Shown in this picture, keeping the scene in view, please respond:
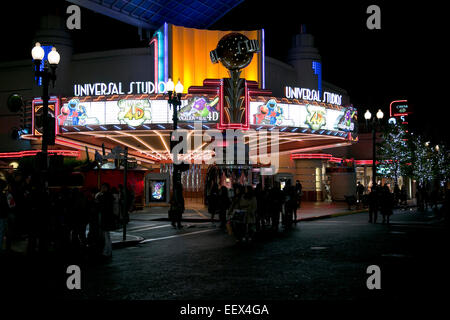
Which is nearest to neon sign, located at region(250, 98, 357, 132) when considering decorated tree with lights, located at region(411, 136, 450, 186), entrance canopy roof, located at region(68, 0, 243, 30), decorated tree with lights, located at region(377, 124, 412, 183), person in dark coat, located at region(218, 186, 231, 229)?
person in dark coat, located at region(218, 186, 231, 229)

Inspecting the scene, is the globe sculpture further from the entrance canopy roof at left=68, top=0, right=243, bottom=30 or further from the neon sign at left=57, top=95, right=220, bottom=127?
the entrance canopy roof at left=68, top=0, right=243, bottom=30

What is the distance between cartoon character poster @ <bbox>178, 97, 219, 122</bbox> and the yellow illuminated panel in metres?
6.62

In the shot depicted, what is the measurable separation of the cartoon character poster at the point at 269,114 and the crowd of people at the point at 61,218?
2104 centimetres

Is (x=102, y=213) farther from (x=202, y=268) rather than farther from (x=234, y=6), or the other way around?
(x=234, y=6)

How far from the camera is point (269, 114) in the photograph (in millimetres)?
35344

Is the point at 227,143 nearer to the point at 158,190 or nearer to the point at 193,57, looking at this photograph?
the point at 158,190

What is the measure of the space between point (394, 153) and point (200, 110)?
28.4 metres

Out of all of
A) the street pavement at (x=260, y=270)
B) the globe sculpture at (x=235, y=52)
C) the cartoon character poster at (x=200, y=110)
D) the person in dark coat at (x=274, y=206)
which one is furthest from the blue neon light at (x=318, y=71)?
the street pavement at (x=260, y=270)

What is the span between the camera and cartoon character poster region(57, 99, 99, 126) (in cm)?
3462

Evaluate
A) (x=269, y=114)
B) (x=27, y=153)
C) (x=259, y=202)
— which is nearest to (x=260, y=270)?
(x=259, y=202)

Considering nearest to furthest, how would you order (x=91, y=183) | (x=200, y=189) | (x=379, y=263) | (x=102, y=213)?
(x=379, y=263)
(x=102, y=213)
(x=91, y=183)
(x=200, y=189)

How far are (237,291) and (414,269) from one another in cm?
418

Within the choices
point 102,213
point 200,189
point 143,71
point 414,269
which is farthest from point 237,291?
point 200,189
